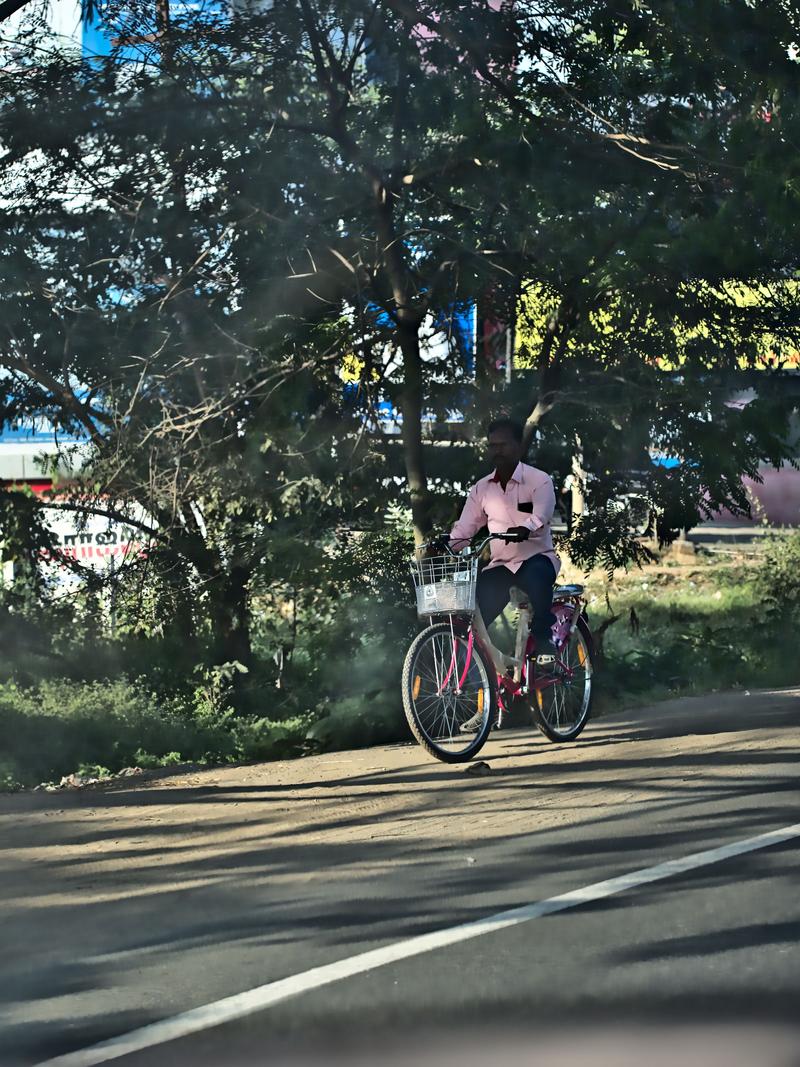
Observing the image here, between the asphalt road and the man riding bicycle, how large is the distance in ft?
2.90

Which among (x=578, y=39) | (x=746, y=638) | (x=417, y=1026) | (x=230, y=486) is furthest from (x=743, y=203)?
(x=417, y=1026)

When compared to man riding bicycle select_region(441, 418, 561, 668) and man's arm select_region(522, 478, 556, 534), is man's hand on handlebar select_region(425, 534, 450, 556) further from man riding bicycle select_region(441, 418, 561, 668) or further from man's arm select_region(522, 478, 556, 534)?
man's arm select_region(522, 478, 556, 534)

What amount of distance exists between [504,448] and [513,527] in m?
0.44

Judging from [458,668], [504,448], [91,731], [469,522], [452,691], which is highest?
[504,448]

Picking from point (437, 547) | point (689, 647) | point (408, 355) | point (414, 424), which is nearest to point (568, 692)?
point (437, 547)

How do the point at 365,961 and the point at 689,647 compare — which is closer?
the point at 365,961

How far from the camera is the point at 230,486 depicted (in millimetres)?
12430

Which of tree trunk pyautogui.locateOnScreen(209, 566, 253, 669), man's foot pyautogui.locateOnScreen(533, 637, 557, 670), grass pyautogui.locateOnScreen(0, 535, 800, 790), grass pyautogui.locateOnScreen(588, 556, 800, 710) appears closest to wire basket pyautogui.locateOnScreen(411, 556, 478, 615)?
man's foot pyautogui.locateOnScreen(533, 637, 557, 670)

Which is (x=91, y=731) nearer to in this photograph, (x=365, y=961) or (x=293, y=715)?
(x=293, y=715)

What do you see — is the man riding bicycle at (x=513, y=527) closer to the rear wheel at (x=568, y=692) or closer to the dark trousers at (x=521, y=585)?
the dark trousers at (x=521, y=585)

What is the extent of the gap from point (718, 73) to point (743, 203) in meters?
0.85

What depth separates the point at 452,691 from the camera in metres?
9.31

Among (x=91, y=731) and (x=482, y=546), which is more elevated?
(x=482, y=546)

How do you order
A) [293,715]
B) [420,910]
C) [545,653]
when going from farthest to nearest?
[293,715] → [545,653] → [420,910]
